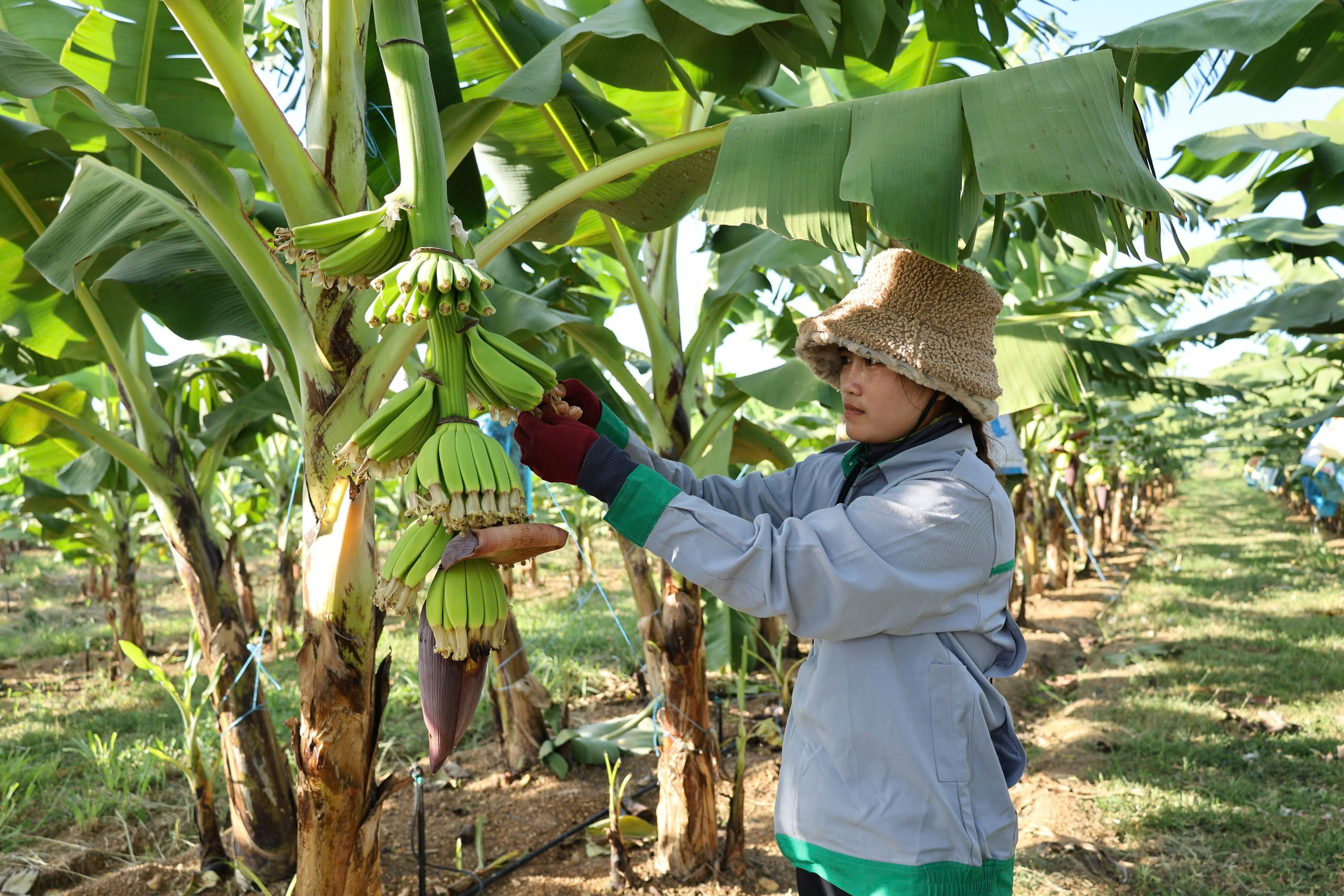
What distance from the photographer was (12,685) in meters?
7.77

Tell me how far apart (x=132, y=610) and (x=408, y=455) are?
810 cm

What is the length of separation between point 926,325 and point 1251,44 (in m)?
1.46

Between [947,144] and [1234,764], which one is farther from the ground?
[947,144]

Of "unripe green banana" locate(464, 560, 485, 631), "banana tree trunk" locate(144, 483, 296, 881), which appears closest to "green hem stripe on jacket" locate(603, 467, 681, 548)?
"unripe green banana" locate(464, 560, 485, 631)

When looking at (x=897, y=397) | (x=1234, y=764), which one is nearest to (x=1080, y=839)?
(x=1234, y=764)

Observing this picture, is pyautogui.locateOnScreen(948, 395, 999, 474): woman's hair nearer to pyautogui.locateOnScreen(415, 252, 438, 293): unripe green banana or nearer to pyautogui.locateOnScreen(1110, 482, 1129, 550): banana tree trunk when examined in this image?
pyautogui.locateOnScreen(415, 252, 438, 293): unripe green banana

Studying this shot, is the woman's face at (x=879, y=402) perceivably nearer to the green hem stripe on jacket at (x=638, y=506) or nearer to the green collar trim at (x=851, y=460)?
the green collar trim at (x=851, y=460)

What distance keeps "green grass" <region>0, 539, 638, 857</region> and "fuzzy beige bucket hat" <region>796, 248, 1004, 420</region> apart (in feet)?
6.95

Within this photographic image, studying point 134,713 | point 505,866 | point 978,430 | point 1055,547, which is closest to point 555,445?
point 978,430

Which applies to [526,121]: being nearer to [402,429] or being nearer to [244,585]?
[402,429]

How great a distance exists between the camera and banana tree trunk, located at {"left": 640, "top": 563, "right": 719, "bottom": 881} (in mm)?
3375

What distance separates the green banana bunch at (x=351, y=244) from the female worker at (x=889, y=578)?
38 centimetres

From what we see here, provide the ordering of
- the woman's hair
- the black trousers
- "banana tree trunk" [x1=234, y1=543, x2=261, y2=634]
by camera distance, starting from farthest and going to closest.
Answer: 1. "banana tree trunk" [x1=234, y1=543, x2=261, y2=634]
2. the woman's hair
3. the black trousers

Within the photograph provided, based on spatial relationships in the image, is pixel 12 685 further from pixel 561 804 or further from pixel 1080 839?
pixel 1080 839
